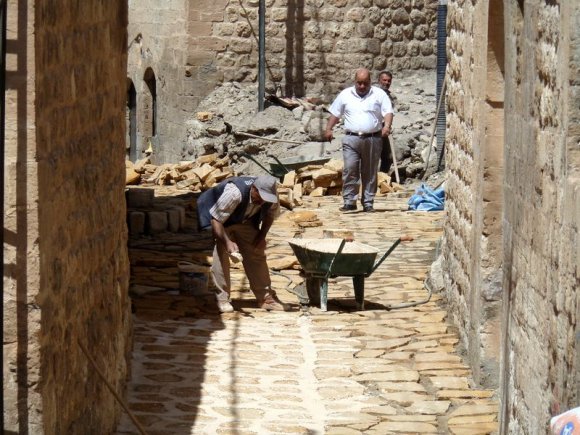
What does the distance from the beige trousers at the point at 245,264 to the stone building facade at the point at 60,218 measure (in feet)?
11.3

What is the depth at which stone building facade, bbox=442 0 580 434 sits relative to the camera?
19.4ft

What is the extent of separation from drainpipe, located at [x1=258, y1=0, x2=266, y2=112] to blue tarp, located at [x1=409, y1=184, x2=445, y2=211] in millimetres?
5199

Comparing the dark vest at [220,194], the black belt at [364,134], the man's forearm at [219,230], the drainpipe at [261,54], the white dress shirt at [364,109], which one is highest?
the drainpipe at [261,54]

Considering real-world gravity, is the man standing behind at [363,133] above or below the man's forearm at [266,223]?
above

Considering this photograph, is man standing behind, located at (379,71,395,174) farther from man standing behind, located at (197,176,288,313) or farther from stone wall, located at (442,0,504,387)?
stone wall, located at (442,0,504,387)

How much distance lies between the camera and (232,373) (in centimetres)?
968

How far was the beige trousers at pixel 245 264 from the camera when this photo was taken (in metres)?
11.7

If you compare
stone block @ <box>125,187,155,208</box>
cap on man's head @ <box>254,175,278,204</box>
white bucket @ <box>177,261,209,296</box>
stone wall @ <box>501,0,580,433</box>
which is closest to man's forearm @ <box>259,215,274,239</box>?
cap on man's head @ <box>254,175,278,204</box>

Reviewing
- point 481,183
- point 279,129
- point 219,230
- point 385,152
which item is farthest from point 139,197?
point 481,183

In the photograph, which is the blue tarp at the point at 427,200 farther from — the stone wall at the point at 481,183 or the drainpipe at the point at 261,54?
the stone wall at the point at 481,183

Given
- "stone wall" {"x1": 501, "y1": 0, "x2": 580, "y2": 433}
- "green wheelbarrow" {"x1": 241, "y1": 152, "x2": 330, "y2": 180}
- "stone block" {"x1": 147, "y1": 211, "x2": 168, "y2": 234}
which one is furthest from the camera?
"green wheelbarrow" {"x1": 241, "y1": 152, "x2": 330, "y2": 180}

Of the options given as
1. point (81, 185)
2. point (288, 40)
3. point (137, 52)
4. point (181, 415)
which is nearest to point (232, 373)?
point (181, 415)

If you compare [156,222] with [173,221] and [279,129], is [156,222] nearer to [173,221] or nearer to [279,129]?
[173,221]

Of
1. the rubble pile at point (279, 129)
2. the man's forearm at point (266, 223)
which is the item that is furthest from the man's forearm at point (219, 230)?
the rubble pile at point (279, 129)
